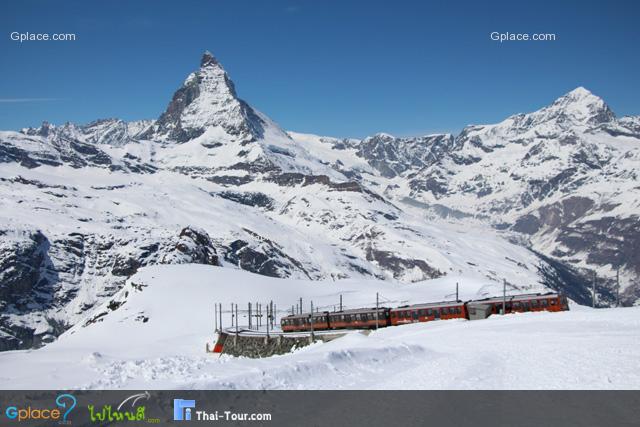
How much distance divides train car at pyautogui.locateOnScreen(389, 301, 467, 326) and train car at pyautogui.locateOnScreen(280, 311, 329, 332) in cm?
1162

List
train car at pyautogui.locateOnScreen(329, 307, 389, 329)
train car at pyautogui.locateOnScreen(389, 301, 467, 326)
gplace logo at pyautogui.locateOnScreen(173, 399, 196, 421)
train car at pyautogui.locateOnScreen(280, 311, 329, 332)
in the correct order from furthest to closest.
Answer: train car at pyautogui.locateOnScreen(280, 311, 329, 332), train car at pyautogui.locateOnScreen(329, 307, 389, 329), train car at pyautogui.locateOnScreen(389, 301, 467, 326), gplace logo at pyautogui.locateOnScreen(173, 399, 196, 421)

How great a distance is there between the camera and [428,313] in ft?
273

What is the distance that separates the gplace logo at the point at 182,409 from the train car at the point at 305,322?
68.1m

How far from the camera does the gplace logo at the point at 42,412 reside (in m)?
23.3

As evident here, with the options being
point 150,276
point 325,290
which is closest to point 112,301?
point 150,276

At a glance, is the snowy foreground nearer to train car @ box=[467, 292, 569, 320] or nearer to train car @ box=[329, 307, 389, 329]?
train car @ box=[467, 292, 569, 320]

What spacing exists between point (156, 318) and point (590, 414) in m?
120

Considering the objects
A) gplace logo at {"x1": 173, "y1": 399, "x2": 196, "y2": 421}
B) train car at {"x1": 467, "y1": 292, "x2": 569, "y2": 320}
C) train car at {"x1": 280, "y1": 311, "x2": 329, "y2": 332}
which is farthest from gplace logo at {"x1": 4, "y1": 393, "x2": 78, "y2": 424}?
train car at {"x1": 280, "y1": 311, "x2": 329, "y2": 332}

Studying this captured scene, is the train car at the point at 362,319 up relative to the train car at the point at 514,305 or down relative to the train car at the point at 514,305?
down

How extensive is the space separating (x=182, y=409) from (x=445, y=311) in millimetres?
61740

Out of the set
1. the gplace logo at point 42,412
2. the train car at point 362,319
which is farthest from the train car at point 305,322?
the gplace logo at point 42,412

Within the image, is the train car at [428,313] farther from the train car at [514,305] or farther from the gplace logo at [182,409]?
the gplace logo at [182,409]

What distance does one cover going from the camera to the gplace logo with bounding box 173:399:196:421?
23.8m

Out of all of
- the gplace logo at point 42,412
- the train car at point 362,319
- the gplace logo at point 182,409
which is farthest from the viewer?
the train car at point 362,319
